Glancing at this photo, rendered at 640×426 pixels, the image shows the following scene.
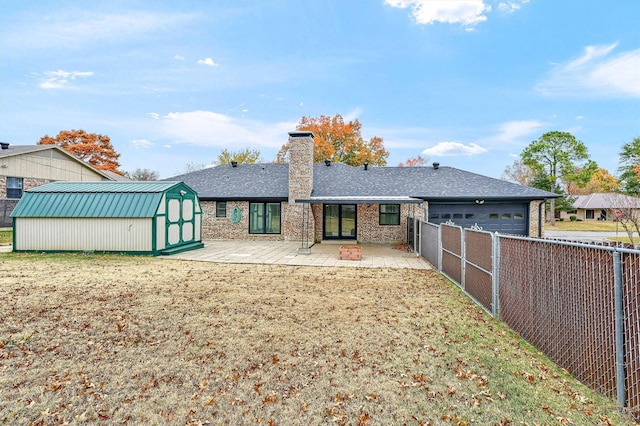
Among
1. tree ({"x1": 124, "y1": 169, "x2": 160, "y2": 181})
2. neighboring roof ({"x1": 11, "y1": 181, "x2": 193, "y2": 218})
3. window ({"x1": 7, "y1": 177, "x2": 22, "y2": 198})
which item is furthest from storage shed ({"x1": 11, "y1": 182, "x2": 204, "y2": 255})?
tree ({"x1": 124, "y1": 169, "x2": 160, "y2": 181})

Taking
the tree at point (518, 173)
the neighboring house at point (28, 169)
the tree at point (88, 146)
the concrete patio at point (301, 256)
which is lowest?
the concrete patio at point (301, 256)

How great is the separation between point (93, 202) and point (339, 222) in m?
10.5

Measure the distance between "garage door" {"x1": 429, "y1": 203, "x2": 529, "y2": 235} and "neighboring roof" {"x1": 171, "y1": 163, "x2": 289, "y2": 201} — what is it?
791 cm

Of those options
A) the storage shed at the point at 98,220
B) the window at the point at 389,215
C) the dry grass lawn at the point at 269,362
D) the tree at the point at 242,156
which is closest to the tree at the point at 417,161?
the tree at the point at 242,156

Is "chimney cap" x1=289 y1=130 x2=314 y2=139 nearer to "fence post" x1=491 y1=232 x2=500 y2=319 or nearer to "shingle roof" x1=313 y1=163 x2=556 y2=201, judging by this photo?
"shingle roof" x1=313 y1=163 x2=556 y2=201

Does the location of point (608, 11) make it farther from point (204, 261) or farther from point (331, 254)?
point (204, 261)

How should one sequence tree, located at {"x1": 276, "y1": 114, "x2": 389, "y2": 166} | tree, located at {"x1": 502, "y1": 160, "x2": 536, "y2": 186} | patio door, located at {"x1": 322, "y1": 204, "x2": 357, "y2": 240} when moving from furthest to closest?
tree, located at {"x1": 502, "y1": 160, "x2": 536, "y2": 186}, tree, located at {"x1": 276, "y1": 114, "x2": 389, "y2": 166}, patio door, located at {"x1": 322, "y1": 204, "x2": 357, "y2": 240}

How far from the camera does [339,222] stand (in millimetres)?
16375

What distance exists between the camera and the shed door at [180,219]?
12.3 meters

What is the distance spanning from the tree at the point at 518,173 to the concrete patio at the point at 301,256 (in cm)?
3899

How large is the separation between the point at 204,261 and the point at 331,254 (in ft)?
15.3

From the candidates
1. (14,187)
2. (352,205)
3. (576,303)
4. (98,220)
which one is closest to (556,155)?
(352,205)

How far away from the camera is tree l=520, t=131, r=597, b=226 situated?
119 feet

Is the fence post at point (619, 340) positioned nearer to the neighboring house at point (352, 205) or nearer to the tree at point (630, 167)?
the neighboring house at point (352, 205)
